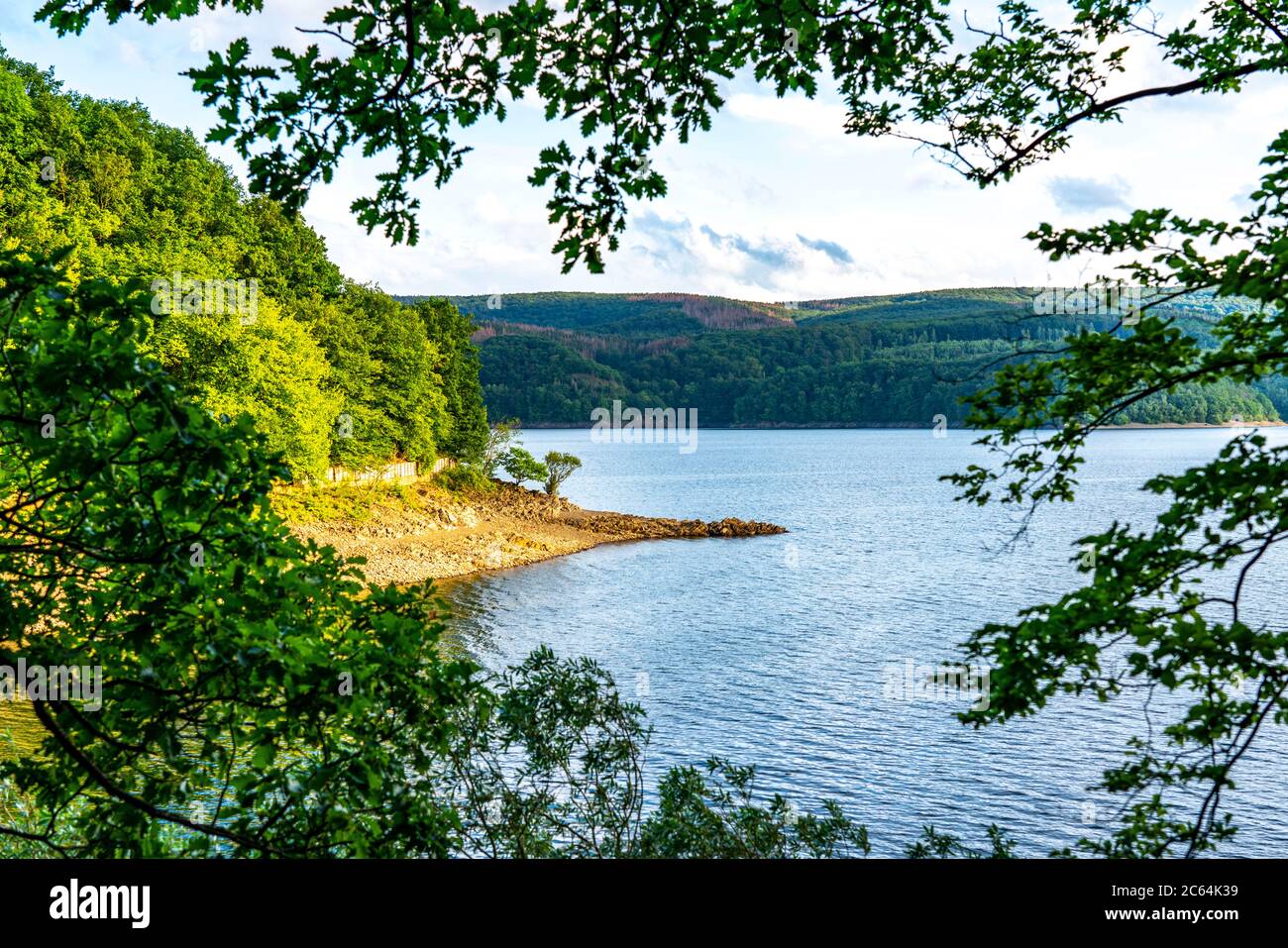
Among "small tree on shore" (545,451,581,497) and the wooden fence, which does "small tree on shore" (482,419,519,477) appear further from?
the wooden fence

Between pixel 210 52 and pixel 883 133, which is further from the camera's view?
pixel 883 133

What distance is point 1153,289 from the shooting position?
782cm

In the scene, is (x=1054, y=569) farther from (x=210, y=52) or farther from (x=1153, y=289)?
(x=210, y=52)

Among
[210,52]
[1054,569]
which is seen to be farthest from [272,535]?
[1054,569]

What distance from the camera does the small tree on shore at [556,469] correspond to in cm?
7888

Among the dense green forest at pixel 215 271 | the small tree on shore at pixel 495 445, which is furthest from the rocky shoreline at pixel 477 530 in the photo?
the dense green forest at pixel 215 271

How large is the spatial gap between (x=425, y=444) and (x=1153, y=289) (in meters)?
61.4

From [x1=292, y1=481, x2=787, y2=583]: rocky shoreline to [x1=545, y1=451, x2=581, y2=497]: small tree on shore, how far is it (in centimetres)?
157

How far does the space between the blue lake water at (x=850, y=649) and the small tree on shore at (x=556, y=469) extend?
8.46 m

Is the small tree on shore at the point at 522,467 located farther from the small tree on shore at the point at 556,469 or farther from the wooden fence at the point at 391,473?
the wooden fence at the point at 391,473

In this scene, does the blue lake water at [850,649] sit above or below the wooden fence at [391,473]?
below

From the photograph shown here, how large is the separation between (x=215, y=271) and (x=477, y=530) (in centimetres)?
2573

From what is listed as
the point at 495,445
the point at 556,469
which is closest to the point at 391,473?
the point at 495,445

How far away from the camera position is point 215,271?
41656 mm
